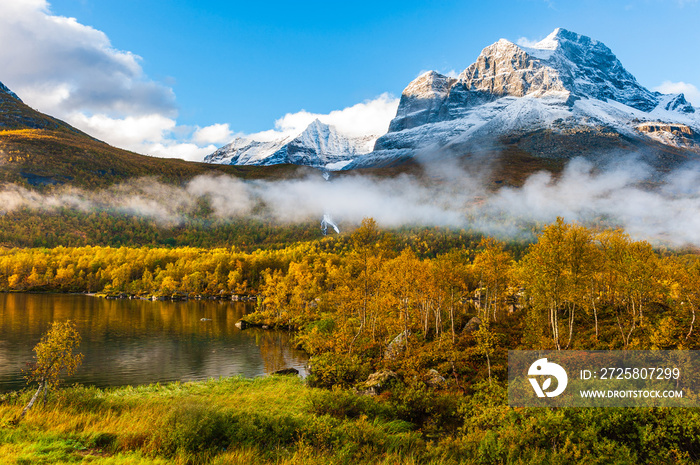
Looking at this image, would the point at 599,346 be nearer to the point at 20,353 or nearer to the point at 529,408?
the point at 529,408

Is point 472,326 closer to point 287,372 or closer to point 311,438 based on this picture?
point 287,372

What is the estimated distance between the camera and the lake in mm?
42000

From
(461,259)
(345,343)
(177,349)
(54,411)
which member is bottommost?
(177,349)

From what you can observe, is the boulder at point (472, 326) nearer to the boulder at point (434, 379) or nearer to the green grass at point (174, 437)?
the boulder at point (434, 379)

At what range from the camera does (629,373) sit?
30672 mm

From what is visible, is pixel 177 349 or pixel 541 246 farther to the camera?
pixel 177 349

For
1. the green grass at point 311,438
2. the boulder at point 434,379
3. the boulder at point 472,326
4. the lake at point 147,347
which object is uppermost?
the green grass at point 311,438

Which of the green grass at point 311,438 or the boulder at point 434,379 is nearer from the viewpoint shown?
the green grass at point 311,438

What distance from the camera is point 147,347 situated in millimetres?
55844

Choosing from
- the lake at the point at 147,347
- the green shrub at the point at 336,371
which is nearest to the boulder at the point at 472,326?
the green shrub at the point at 336,371

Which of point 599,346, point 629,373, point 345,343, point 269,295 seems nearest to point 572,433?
point 629,373

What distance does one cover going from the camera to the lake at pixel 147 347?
1654 inches

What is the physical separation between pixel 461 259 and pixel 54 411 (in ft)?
185

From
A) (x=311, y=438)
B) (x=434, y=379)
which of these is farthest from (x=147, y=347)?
(x=311, y=438)
